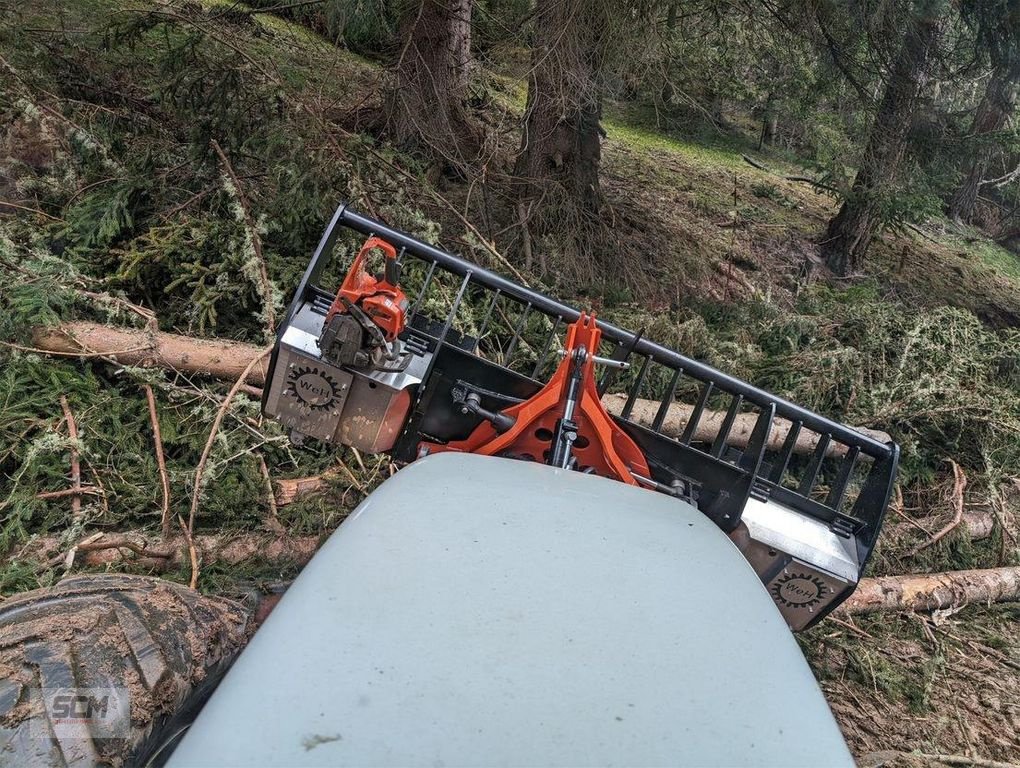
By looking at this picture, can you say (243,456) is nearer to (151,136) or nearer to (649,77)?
(151,136)

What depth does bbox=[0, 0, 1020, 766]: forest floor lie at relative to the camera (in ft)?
11.6

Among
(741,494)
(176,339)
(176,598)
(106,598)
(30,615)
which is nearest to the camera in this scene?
(30,615)

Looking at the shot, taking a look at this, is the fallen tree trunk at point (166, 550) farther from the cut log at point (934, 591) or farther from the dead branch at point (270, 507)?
the cut log at point (934, 591)

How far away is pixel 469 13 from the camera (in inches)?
237

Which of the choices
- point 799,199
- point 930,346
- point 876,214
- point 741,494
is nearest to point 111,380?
point 741,494

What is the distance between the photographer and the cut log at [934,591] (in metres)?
3.97

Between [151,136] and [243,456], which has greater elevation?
[151,136]

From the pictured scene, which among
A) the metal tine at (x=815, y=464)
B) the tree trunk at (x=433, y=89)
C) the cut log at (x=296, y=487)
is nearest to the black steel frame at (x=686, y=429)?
the metal tine at (x=815, y=464)

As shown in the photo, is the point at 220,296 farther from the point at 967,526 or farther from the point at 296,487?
the point at 967,526

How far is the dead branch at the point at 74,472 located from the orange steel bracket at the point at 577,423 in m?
2.17

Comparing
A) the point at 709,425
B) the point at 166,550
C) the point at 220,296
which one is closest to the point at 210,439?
the point at 166,550

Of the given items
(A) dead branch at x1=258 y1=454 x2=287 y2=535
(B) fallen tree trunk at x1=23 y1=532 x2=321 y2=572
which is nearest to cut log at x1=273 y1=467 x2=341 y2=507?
(A) dead branch at x1=258 y1=454 x2=287 y2=535

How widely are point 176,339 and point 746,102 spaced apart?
1120cm

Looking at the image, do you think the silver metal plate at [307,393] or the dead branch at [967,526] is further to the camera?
the dead branch at [967,526]
